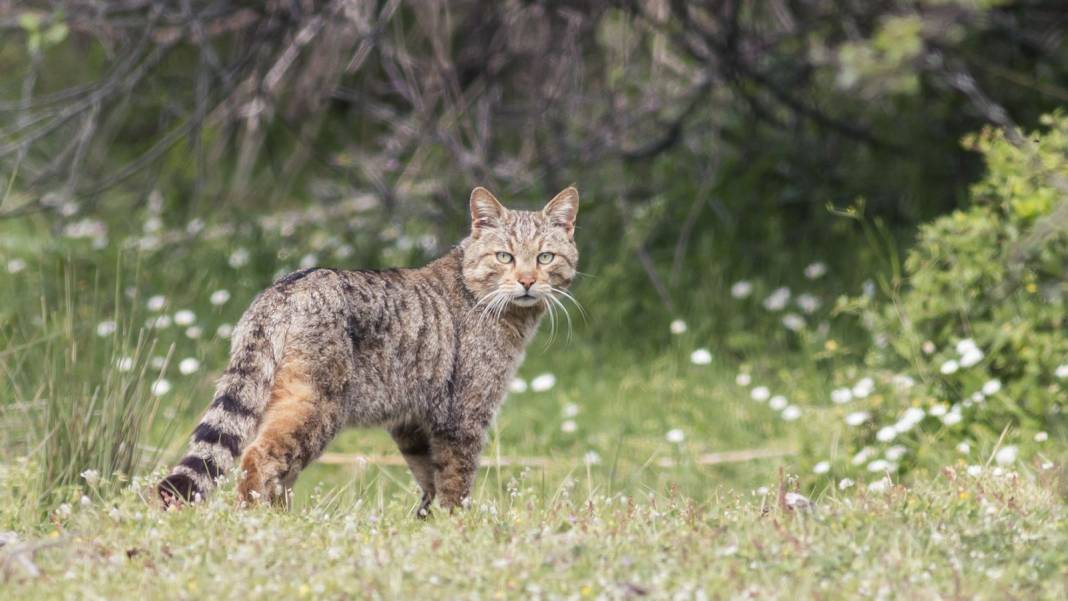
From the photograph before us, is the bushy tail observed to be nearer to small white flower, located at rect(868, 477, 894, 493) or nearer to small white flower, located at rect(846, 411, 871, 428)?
small white flower, located at rect(868, 477, 894, 493)

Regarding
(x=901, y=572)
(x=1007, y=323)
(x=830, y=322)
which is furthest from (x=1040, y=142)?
(x=901, y=572)

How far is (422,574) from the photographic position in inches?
142

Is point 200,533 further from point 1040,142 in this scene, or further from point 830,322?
point 830,322

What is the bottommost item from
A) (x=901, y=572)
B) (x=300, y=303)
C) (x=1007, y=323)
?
(x=1007, y=323)

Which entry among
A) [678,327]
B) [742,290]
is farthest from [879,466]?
[742,290]

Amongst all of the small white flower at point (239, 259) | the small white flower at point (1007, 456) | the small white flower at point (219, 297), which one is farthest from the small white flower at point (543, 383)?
the small white flower at point (1007, 456)

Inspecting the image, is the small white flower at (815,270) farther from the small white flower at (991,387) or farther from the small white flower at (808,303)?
the small white flower at (991,387)

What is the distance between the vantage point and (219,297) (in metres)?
8.58

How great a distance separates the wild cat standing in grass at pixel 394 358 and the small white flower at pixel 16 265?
4.21 m

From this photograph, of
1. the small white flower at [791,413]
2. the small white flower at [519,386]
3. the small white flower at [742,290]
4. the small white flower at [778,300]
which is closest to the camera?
the small white flower at [791,413]

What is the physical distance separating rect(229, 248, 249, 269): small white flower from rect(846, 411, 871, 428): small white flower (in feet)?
14.0

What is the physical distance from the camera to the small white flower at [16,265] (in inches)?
358

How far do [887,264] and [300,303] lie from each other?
4751 mm

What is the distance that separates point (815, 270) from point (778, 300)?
389mm
